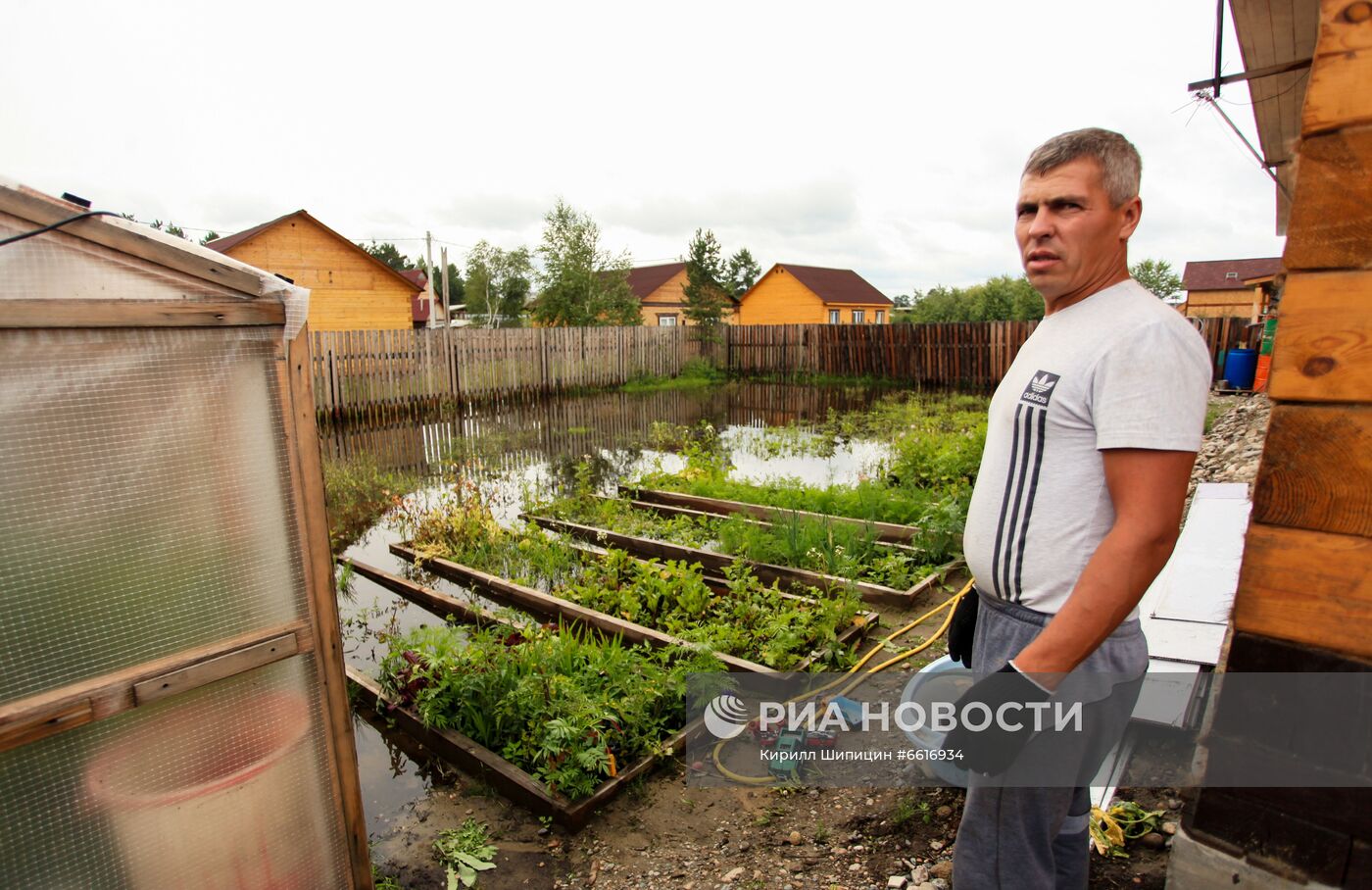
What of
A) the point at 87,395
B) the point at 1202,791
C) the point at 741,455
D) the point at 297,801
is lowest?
the point at 741,455

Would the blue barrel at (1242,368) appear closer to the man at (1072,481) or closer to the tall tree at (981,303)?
the man at (1072,481)

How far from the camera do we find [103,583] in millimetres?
1732

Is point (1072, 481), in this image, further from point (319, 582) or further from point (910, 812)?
point (319, 582)

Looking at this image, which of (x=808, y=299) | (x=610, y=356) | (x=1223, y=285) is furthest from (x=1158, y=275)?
(x=610, y=356)

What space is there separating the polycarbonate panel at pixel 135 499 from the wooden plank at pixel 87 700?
2cm

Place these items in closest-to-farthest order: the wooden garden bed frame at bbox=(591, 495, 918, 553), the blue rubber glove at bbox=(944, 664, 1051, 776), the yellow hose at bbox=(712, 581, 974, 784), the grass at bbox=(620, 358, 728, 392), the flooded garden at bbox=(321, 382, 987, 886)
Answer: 1. the blue rubber glove at bbox=(944, 664, 1051, 776)
2. the yellow hose at bbox=(712, 581, 974, 784)
3. the flooded garden at bbox=(321, 382, 987, 886)
4. the wooden garden bed frame at bbox=(591, 495, 918, 553)
5. the grass at bbox=(620, 358, 728, 392)

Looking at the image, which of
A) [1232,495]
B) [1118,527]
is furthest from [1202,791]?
[1232,495]

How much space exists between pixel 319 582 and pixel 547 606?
2.82 meters

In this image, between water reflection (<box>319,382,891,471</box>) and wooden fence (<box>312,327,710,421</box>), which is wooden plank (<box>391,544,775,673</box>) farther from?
wooden fence (<box>312,327,710,421</box>)

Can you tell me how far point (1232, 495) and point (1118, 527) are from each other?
4508 millimetres

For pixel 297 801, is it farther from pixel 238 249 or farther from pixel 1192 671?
pixel 238 249

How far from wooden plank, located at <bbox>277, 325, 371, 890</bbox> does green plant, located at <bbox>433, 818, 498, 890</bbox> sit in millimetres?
480

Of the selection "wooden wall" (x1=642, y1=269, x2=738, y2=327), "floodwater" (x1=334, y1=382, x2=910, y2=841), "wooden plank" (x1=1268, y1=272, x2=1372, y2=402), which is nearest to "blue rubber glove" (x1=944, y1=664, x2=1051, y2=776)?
"wooden plank" (x1=1268, y1=272, x2=1372, y2=402)

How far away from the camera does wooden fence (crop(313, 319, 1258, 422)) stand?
14945mm
